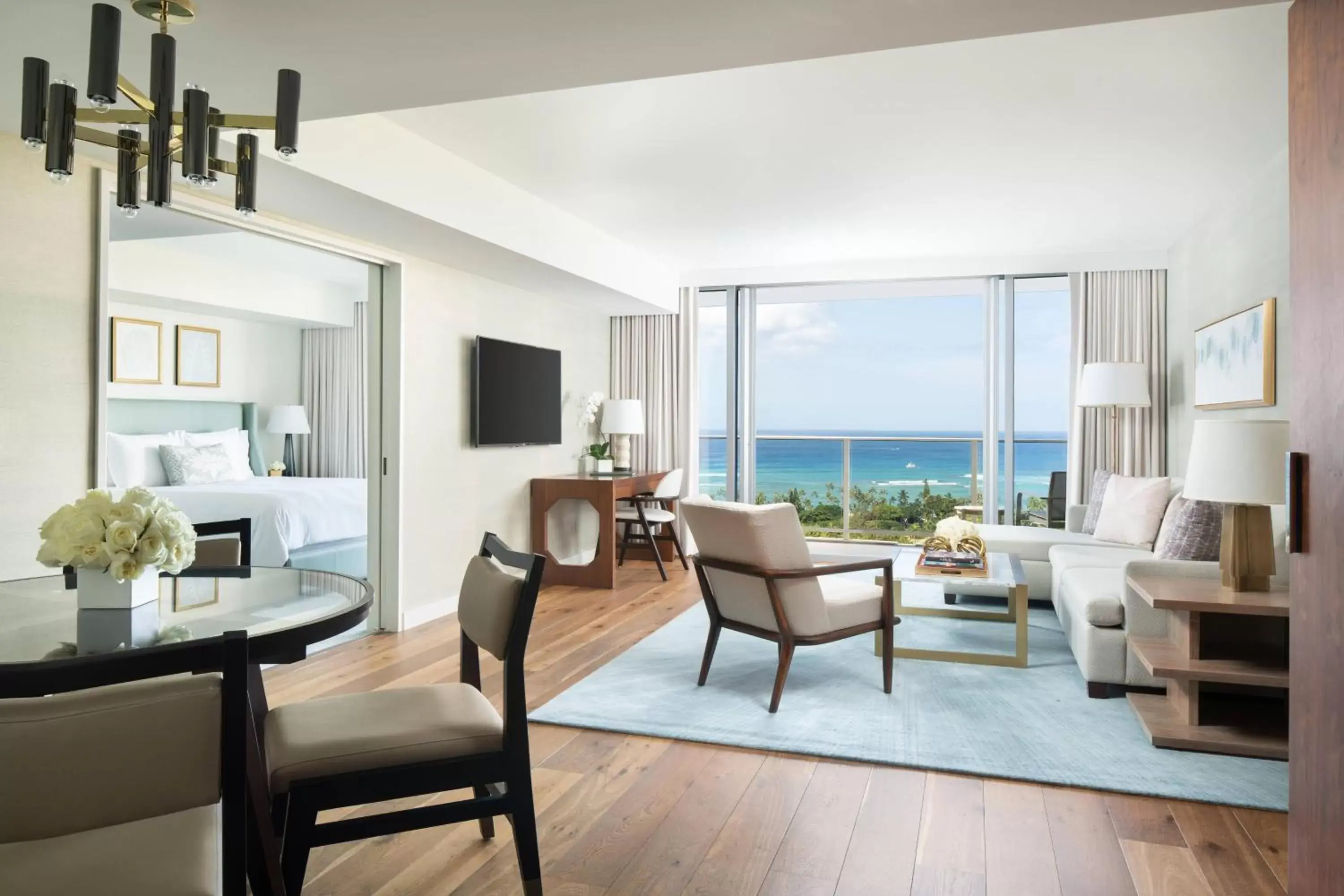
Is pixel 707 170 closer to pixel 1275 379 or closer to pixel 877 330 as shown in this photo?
pixel 1275 379

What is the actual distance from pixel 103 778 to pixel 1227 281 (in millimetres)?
5597

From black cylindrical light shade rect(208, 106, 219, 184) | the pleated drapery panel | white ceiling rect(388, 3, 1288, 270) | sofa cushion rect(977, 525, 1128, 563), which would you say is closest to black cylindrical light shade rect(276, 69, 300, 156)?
black cylindrical light shade rect(208, 106, 219, 184)

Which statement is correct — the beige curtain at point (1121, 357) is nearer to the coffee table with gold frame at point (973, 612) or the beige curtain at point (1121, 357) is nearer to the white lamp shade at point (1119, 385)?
the white lamp shade at point (1119, 385)

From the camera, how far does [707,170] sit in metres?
4.46

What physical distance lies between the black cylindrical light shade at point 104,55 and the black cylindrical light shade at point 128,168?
10.9 inches

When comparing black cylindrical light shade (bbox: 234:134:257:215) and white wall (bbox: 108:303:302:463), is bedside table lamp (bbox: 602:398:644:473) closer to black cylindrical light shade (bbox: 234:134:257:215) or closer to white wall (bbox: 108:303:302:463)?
white wall (bbox: 108:303:302:463)

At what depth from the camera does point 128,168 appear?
1865mm

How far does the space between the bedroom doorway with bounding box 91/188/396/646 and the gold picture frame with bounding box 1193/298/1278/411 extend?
456 centimetres

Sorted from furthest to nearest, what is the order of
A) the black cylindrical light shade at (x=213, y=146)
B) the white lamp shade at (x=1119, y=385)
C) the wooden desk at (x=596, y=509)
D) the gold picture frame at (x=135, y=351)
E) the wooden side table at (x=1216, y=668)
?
the wooden desk at (x=596, y=509) < the white lamp shade at (x=1119, y=385) < the gold picture frame at (x=135, y=351) < the wooden side table at (x=1216, y=668) < the black cylindrical light shade at (x=213, y=146)

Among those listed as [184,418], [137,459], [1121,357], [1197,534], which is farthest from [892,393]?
[137,459]

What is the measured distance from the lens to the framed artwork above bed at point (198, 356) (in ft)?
19.8

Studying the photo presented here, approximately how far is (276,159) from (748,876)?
2812 millimetres

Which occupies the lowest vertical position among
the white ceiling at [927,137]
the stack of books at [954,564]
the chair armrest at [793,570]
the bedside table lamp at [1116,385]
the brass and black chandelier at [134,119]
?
the stack of books at [954,564]

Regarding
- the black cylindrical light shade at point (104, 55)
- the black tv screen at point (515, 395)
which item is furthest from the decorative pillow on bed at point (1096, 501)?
the black cylindrical light shade at point (104, 55)
